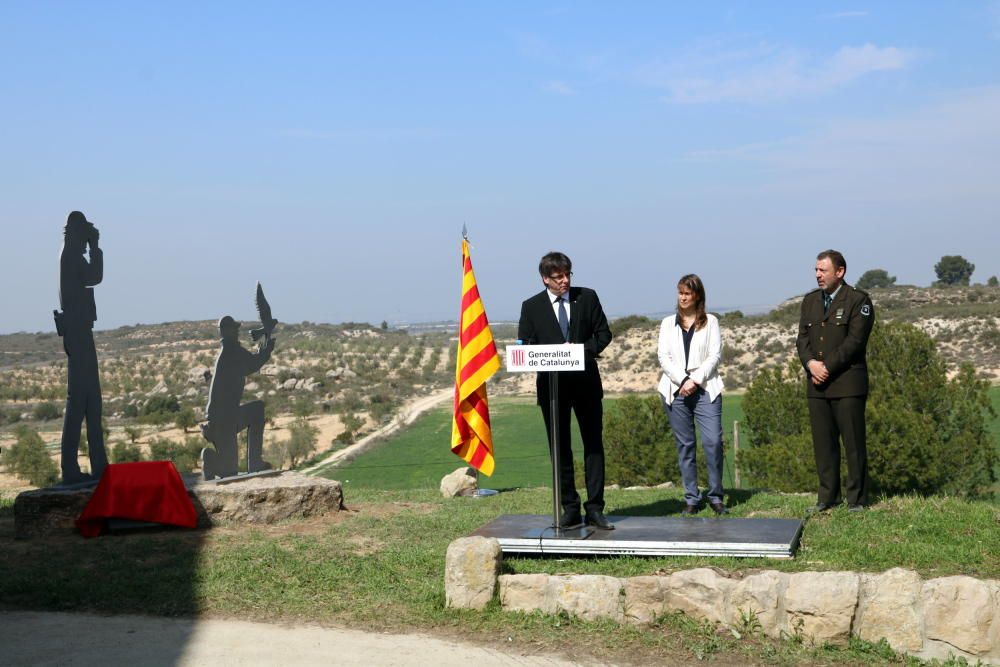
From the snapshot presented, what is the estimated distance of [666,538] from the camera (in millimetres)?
7285

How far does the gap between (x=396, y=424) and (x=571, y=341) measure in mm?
28879

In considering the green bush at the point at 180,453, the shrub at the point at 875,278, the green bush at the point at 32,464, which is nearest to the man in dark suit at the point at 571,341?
the green bush at the point at 32,464

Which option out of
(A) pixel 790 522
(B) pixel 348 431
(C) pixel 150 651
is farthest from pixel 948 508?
(B) pixel 348 431

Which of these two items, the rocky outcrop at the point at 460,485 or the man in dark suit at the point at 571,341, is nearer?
the man in dark suit at the point at 571,341

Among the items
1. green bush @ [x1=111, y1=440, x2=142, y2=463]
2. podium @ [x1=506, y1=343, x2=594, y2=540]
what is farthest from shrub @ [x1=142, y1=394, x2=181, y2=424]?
podium @ [x1=506, y1=343, x2=594, y2=540]

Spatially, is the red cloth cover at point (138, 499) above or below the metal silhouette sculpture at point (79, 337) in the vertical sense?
below

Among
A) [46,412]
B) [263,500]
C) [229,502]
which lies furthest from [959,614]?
[46,412]

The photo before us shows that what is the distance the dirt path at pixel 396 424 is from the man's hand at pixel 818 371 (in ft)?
53.5

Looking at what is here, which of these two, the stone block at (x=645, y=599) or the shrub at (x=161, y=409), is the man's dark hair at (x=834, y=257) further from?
the shrub at (x=161, y=409)

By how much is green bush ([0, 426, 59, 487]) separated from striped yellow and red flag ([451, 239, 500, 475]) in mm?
14732

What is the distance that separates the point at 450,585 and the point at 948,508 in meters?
4.15

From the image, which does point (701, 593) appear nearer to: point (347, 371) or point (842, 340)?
point (842, 340)

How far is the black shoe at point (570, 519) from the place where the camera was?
785 cm

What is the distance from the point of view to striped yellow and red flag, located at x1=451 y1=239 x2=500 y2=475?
9078 millimetres
